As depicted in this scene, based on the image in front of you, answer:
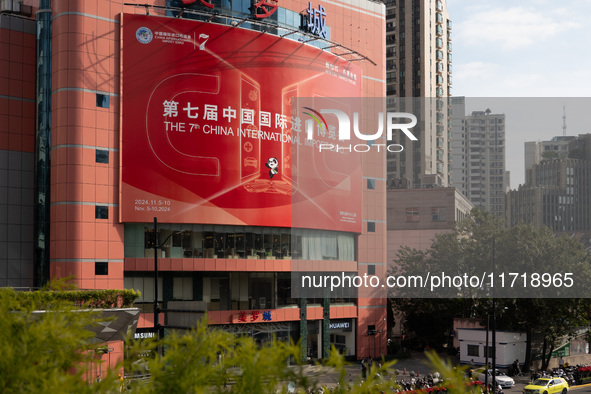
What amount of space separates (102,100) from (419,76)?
84676 mm

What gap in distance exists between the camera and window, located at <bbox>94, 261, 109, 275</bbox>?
54.9m

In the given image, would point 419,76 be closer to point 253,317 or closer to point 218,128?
point 218,128

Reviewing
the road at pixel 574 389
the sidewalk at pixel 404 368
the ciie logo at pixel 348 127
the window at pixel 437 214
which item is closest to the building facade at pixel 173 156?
the ciie logo at pixel 348 127

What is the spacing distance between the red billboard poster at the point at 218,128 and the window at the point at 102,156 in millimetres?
1223

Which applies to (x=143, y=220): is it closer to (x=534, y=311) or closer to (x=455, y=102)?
(x=534, y=311)

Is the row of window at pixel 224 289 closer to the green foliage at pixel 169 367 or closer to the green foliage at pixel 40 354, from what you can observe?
the green foliage at pixel 40 354

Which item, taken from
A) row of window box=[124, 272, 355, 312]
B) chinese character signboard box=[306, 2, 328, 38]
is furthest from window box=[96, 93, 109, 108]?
chinese character signboard box=[306, 2, 328, 38]

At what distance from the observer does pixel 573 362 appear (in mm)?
75000

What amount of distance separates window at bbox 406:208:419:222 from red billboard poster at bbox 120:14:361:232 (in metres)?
20.7

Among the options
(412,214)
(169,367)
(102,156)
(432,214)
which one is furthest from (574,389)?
(169,367)

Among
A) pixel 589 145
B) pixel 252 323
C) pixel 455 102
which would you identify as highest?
pixel 455 102

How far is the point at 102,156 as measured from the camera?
183ft

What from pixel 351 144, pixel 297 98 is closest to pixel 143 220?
pixel 297 98

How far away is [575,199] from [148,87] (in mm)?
33315
